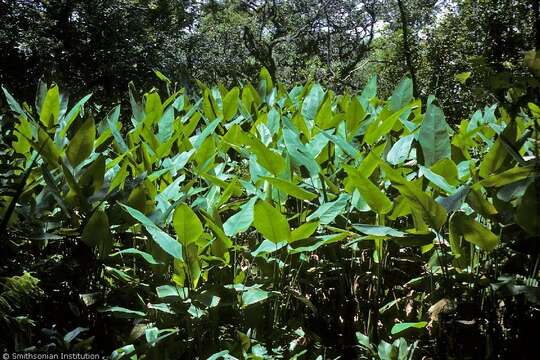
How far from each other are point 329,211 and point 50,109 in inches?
43.1

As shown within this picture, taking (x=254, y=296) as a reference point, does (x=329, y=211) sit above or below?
above

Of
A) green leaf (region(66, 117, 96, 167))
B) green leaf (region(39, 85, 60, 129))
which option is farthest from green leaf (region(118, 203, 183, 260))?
green leaf (region(39, 85, 60, 129))

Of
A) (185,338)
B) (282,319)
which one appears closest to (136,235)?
(185,338)

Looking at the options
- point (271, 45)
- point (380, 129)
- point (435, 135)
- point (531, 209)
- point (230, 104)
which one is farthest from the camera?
point (271, 45)

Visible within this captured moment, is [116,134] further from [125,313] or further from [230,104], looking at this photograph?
[230,104]

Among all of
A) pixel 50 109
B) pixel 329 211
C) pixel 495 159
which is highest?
pixel 50 109

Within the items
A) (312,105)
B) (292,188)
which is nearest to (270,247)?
(292,188)

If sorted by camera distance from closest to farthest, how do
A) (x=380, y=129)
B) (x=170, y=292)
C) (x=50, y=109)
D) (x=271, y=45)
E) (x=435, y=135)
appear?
(x=170, y=292), (x=435, y=135), (x=380, y=129), (x=50, y=109), (x=271, y=45)

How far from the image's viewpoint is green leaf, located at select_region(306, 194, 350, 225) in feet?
3.74

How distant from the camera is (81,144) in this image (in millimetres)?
1311

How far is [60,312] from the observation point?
1262 millimetres

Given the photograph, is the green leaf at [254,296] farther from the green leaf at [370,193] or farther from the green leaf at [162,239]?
the green leaf at [370,193]

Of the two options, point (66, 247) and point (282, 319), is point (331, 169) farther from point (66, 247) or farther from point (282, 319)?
point (66, 247)

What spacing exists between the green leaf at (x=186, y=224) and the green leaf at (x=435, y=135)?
583mm
